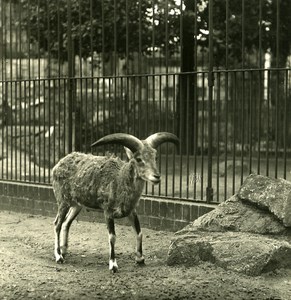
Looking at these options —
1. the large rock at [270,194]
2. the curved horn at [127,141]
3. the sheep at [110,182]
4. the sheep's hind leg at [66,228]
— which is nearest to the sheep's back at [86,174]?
the sheep at [110,182]

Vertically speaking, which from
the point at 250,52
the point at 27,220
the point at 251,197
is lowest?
the point at 27,220

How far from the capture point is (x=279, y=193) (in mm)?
7375

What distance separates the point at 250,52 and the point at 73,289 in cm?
1054

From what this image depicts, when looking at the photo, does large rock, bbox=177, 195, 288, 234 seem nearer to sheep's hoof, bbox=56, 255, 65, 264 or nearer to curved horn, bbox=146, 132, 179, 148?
curved horn, bbox=146, 132, 179, 148

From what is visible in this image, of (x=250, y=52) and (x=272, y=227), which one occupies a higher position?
(x=250, y=52)

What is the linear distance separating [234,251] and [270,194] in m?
0.96

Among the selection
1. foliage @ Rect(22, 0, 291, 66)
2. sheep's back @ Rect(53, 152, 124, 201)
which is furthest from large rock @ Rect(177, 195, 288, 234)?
foliage @ Rect(22, 0, 291, 66)

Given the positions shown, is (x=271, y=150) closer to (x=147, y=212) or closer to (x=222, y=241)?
(x=147, y=212)

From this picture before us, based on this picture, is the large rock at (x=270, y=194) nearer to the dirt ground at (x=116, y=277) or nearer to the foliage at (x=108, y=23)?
the dirt ground at (x=116, y=277)

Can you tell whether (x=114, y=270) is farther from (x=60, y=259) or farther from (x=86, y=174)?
(x=86, y=174)

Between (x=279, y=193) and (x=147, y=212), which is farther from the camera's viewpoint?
(x=147, y=212)

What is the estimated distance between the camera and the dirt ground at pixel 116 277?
6047 mm

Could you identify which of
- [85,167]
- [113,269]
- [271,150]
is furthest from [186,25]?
[113,269]

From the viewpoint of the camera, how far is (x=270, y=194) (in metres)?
7.36
